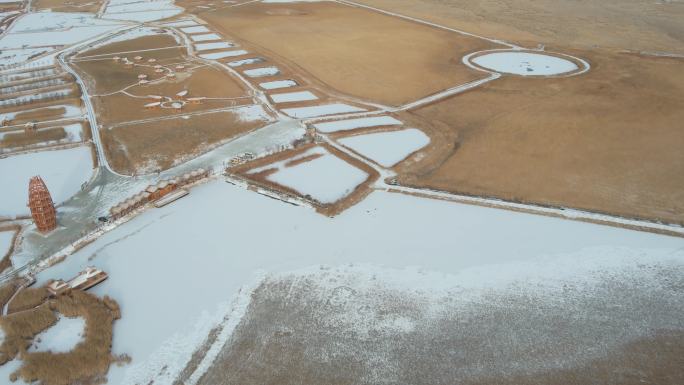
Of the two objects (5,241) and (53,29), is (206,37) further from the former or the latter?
(5,241)

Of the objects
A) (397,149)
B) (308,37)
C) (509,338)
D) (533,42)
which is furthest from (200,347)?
(533,42)

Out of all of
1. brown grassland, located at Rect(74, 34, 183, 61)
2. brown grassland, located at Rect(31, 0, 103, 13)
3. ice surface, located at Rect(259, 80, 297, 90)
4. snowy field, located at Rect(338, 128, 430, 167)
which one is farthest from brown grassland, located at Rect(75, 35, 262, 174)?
brown grassland, located at Rect(31, 0, 103, 13)

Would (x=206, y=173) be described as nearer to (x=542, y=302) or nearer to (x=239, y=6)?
(x=542, y=302)

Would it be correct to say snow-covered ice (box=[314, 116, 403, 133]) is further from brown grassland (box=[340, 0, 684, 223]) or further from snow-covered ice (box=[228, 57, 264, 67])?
snow-covered ice (box=[228, 57, 264, 67])

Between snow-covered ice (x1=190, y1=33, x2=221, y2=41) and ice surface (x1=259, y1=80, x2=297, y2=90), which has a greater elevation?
snow-covered ice (x1=190, y1=33, x2=221, y2=41)

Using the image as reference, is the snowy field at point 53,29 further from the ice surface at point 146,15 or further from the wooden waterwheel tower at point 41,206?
the wooden waterwheel tower at point 41,206

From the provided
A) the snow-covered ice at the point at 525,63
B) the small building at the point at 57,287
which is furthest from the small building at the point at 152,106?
the snow-covered ice at the point at 525,63
